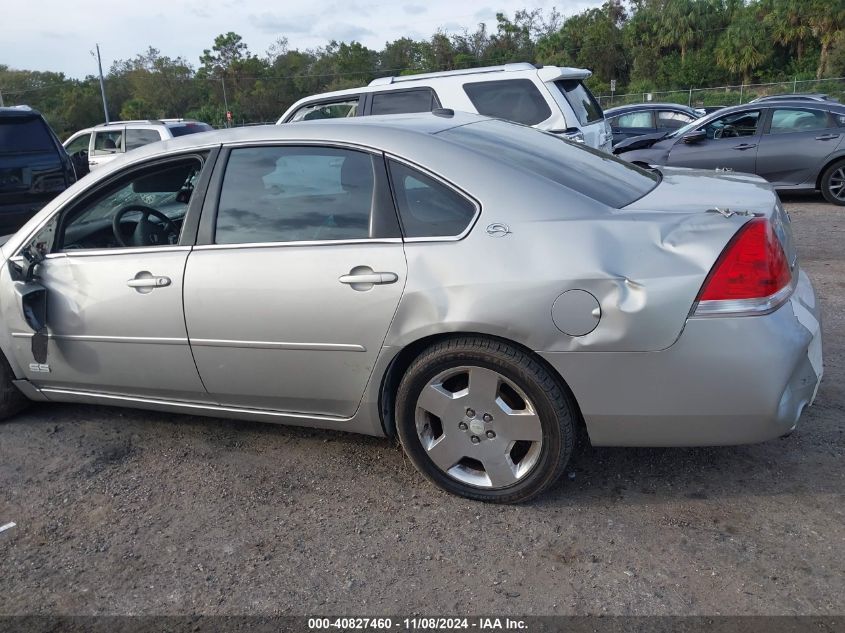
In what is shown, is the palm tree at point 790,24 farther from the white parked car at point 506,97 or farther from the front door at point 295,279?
the front door at point 295,279

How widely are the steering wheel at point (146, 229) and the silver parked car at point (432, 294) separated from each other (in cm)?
1

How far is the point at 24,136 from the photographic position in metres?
8.09

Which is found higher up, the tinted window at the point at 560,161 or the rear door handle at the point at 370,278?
the tinted window at the point at 560,161

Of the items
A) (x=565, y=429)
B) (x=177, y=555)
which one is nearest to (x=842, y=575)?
(x=565, y=429)

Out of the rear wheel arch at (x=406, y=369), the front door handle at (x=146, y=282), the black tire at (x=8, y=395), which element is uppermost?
the front door handle at (x=146, y=282)

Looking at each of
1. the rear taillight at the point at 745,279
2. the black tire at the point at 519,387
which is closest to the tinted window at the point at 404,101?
the black tire at the point at 519,387

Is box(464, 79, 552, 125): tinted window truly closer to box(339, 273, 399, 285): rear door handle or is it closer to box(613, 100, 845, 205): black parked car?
box(613, 100, 845, 205): black parked car

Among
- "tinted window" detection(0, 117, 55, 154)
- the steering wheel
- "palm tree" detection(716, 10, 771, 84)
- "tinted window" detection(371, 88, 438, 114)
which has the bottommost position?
the steering wheel

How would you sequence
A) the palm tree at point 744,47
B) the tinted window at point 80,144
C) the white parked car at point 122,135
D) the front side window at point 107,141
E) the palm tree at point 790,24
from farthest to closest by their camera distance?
the palm tree at point 744,47, the palm tree at point 790,24, the tinted window at point 80,144, the front side window at point 107,141, the white parked car at point 122,135

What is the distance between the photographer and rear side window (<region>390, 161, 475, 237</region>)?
3.00 meters

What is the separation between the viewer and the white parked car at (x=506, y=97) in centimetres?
780

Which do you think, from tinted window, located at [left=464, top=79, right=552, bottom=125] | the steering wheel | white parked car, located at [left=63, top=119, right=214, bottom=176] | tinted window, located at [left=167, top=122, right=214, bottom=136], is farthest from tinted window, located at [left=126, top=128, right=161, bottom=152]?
the steering wheel

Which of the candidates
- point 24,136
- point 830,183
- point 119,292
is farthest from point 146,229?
point 830,183

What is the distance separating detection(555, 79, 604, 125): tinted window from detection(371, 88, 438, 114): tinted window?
142cm
